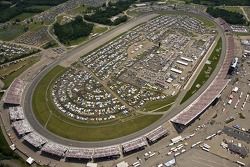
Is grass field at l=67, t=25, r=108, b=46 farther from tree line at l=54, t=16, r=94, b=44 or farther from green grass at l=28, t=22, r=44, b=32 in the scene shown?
green grass at l=28, t=22, r=44, b=32

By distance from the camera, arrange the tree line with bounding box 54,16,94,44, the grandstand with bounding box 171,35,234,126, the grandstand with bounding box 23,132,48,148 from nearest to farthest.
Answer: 1. the grandstand with bounding box 23,132,48,148
2. the grandstand with bounding box 171,35,234,126
3. the tree line with bounding box 54,16,94,44

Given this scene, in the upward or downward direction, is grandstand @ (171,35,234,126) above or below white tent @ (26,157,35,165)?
above

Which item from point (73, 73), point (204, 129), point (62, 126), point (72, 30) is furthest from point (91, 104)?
point (72, 30)

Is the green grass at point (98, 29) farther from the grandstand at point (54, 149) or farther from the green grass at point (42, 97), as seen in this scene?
the grandstand at point (54, 149)

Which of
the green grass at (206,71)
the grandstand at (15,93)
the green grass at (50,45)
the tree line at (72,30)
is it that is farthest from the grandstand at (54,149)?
the tree line at (72,30)

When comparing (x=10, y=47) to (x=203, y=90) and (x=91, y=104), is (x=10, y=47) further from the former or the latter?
→ (x=203, y=90)

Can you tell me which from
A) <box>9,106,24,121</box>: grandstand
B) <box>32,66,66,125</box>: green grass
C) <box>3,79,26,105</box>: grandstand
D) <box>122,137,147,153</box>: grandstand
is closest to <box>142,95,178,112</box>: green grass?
<box>122,137,147,153</box>: grandstand

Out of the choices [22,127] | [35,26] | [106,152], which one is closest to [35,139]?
[22,127]
